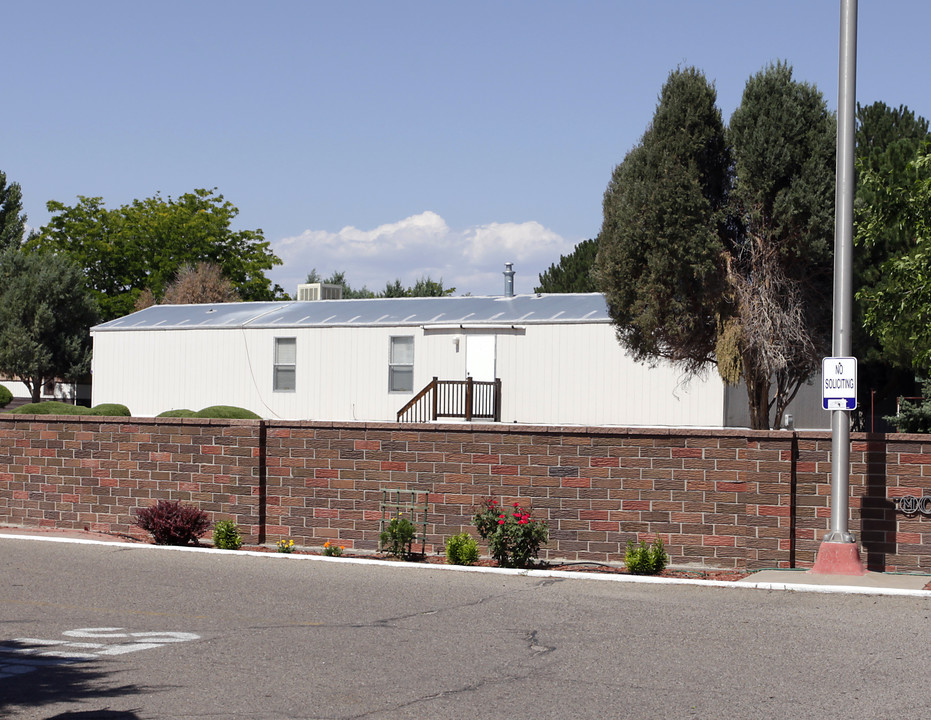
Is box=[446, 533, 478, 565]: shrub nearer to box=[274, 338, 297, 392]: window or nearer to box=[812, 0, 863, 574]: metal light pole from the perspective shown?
box=[812, 0, 863, 574]: metal light pole

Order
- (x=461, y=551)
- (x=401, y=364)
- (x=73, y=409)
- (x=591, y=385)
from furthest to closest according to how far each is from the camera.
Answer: (x=73, y=409) < (x=401, y=364) < (x=591, y=385) < (x=461, y=551)

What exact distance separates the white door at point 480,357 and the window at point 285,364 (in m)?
5.79

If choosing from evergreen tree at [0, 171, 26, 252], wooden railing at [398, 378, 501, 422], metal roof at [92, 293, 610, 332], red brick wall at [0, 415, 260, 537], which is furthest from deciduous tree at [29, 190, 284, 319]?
red brick wall at [0, 415, 260, 537]

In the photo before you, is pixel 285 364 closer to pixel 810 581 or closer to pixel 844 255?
pixel 844 255

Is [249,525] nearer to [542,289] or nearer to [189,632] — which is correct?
[189,632]

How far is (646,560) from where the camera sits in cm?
1259

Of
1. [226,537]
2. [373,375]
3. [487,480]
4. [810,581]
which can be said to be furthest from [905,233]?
[373,375]

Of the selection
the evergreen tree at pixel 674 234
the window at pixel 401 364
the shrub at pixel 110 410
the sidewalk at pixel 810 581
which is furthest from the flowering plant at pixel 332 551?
the shrub at pixel 110 410

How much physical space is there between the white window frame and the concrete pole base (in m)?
23.6

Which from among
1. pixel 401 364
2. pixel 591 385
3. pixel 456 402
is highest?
pixel 401 364

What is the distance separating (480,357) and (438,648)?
75.5 feet

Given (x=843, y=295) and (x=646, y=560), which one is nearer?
(x=843, y=295)

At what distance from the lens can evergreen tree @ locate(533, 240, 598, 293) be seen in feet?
192

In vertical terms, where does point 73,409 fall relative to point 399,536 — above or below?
above
